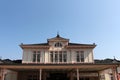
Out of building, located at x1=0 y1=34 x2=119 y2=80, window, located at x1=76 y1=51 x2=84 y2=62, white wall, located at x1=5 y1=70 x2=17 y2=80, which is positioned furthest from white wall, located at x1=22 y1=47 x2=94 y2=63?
white wall, located at x1=5 y1=70 x2=17 y2=80

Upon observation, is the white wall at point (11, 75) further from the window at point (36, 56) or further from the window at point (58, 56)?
the window at point (58, 56)

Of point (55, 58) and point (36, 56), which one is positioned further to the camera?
point (55, 58)

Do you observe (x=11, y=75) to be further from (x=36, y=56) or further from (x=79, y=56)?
(x=79, y=56)

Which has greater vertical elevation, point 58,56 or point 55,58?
point 58,56

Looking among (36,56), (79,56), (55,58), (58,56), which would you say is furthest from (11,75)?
(79,56)

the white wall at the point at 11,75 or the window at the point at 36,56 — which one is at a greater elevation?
the window at the point at 36,56

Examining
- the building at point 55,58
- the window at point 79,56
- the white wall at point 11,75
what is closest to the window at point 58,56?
the building at point 55,58

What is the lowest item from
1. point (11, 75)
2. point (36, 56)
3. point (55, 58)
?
point (11, 75)

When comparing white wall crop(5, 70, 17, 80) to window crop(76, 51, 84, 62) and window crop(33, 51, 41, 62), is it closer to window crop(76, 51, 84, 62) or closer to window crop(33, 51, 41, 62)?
window crop(33, 51, 41, 62)

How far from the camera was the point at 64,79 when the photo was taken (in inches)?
916

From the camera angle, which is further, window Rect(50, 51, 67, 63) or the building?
window Rect(50, 51, 67, 63)

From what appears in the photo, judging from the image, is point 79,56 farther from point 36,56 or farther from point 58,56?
point 36,56

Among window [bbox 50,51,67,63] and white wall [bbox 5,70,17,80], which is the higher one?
window [bbox 50,51,67,63]

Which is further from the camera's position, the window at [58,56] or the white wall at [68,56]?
the window at [58,56]
